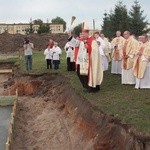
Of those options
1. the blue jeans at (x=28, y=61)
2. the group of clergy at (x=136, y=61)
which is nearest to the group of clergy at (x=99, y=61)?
the group of clergy at (x=136, y=61)

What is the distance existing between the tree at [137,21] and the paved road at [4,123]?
24.8 meters

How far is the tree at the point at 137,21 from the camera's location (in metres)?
40.2

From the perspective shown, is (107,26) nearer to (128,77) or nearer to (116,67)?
(116,67)

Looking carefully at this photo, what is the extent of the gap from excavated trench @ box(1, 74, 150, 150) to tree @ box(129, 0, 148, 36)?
70.1 feet

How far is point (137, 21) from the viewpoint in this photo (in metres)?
40.3

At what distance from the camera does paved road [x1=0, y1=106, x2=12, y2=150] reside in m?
12.4

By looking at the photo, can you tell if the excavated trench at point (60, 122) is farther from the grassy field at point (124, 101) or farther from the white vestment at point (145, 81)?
Answer: the white vestment at point (145, 81)

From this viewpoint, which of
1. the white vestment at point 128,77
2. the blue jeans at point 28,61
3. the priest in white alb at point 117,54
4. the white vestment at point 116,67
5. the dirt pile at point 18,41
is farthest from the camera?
the dirt pile at point 18,41

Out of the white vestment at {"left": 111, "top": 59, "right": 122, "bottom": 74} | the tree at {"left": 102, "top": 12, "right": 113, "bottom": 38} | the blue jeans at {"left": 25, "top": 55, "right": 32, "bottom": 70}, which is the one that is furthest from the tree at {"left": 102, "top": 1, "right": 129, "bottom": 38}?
the white vestment at {"left": 111, "top": 59, "right": 122, "bottom": 74}

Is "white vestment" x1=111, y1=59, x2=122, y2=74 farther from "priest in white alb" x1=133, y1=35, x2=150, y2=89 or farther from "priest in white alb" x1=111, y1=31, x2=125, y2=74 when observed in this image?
"priest in white alb" x1=133, y1=35, x2=150, y2=89

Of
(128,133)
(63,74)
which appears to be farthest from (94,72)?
(63,74)

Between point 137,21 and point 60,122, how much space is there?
28016 millimetres

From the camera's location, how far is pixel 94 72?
13047 mm

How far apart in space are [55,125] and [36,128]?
0.71 metres
